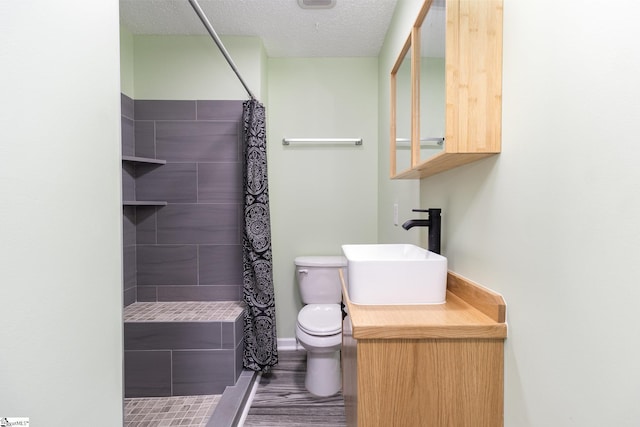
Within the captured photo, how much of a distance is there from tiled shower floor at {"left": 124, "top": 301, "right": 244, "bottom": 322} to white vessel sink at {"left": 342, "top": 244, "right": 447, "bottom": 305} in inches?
47.3

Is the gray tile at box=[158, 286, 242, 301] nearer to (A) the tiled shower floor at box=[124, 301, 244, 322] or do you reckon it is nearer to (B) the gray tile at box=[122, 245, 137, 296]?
(A) the tiled shower floor at box=[124, 301, 244, 322]

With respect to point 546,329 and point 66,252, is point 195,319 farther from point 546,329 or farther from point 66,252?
point 546,329

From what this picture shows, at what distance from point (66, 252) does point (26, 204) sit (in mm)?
120

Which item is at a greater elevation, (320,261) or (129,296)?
(320,261)

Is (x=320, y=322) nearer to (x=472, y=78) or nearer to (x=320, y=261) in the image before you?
(x=320, y=261)

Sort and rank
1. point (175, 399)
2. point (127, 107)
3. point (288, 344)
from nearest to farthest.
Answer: point (175, 399)
point (127, 107)
point (288, 344)

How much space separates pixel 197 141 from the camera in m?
2.27

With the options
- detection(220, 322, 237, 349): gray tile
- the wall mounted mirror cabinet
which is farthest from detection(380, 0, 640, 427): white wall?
detection(220, 322, 237, 349): gray tile

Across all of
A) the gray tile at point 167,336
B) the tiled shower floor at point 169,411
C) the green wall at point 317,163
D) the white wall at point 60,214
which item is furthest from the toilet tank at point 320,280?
the white wall at point 60,214

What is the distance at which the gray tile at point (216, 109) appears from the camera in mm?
2260

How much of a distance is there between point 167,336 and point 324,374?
1.00 m

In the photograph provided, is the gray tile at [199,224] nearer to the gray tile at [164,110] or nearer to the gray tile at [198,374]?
the gray tile at [164,110]

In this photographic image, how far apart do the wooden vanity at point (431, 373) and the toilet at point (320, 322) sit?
1.01 metres

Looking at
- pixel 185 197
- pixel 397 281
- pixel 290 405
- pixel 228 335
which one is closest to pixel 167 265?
pixel 185 197
